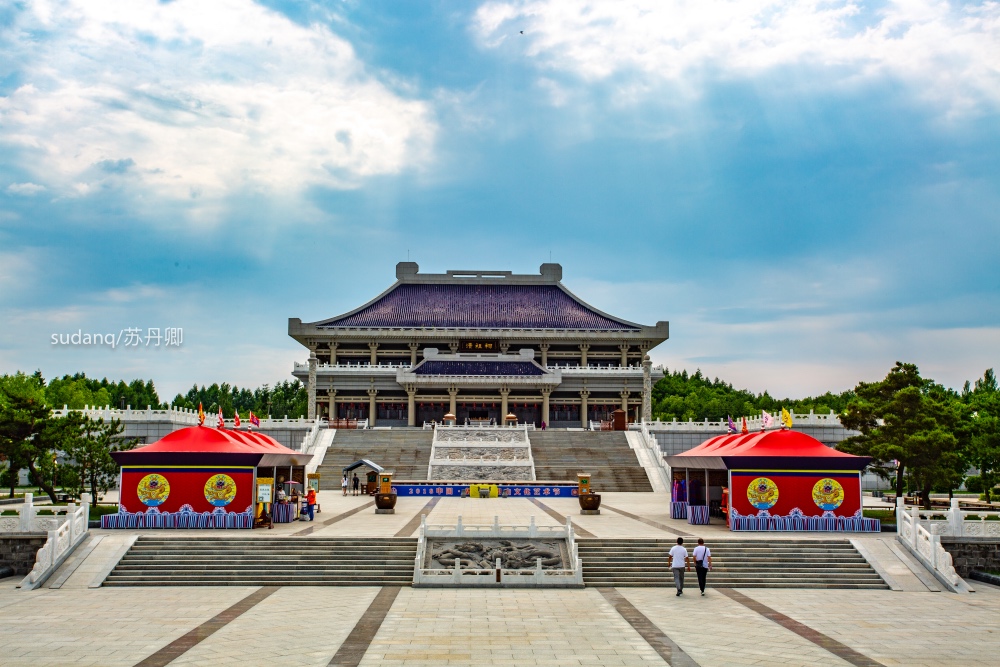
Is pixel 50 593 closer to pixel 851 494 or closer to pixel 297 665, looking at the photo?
pixel 297 665

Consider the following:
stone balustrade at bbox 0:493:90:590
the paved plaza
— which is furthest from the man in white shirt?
stone balustrade at bbox 0:493:90:590

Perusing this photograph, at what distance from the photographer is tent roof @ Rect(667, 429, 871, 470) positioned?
24016 mm

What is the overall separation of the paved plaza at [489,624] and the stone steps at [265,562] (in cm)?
49

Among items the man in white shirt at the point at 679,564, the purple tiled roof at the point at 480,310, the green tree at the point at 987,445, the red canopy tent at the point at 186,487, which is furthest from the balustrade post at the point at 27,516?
the purple tiled roof at the point at 480,310

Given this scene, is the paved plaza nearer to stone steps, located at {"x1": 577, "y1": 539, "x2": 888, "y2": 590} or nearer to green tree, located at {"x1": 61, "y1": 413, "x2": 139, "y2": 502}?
stone steps, located at {"x1": 577, "y1": 539, "x2": 888, "y2": 590}

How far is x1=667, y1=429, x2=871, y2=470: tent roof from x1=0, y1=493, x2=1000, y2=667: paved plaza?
3433 millimetres

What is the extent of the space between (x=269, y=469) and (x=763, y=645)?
17535 mm

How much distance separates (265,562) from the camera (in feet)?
64.7

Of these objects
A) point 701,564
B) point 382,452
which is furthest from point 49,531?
point 382,452

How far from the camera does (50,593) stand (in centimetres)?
1792

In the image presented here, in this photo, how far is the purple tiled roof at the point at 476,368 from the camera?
6450 centimetres

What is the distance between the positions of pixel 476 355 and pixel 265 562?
4699cm

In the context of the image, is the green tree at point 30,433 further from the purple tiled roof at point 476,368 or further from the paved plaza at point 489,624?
the purple tiled roof at point 476,368

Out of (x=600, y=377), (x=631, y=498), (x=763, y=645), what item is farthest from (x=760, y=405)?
(x=763, y=645)
